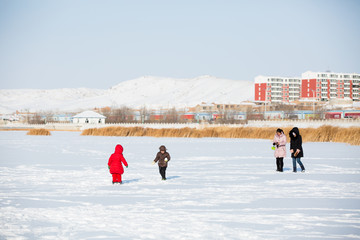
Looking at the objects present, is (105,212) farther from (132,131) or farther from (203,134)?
(132,131)

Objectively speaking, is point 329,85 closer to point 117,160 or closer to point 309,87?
point 309,87

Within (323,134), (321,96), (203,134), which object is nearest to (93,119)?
(203,134)

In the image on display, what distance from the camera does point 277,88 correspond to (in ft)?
521

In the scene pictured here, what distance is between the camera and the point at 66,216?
23.2 ft

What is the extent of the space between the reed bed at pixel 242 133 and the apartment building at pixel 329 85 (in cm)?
11067

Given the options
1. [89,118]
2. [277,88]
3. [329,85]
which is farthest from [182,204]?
[277,88]

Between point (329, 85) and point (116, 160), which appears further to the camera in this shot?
point (329, 85)

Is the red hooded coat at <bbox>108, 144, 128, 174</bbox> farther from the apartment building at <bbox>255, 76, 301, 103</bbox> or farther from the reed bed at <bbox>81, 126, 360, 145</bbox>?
the apartment building at <bbox>255, 76, 301, 103</bbox>

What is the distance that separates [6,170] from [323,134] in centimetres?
2146

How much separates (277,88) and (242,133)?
12480 centimetres

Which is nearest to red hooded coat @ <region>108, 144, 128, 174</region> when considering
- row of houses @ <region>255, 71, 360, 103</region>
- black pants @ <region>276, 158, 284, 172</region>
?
black pants @ <region>276, 158, 284, 172</region>

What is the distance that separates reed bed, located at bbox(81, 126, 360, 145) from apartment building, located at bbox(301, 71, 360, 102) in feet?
363

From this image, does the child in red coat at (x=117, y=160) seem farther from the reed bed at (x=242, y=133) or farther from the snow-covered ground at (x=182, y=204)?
the reed bed at (x=242, y=133)

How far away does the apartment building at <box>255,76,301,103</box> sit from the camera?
516 feet
